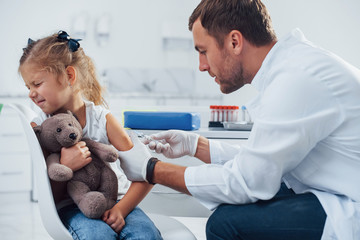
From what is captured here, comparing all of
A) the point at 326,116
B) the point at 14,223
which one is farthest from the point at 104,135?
the point at 14,223

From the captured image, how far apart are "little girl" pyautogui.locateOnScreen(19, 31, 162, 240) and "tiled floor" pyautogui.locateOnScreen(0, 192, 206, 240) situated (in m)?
1.19

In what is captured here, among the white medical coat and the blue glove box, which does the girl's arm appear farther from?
the blue glove box

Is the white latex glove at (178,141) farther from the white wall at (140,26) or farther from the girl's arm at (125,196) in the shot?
the white wall at (140,26)

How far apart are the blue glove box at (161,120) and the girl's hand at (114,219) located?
0.87 meters

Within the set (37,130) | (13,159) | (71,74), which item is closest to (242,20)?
(71,74)

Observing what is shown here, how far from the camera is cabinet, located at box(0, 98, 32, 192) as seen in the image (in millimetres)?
3195

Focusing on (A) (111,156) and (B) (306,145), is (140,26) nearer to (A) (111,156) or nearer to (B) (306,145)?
(A) (111,156)

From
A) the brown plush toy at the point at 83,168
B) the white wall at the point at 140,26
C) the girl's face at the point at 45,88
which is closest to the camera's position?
the brown plush toy at the point at 83,168

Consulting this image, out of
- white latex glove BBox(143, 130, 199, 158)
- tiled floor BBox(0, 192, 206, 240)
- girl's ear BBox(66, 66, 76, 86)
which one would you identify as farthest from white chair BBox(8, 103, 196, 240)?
tiled floor BBox(0, 192, 206, 240)

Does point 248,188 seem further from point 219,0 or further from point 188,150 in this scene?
point 219,0

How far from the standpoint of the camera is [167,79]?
414cm

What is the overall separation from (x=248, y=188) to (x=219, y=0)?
63cm

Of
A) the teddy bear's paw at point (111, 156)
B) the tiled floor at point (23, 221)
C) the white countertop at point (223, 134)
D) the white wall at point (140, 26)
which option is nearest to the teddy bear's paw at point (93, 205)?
the teddy bear's paw at point (111, 156)

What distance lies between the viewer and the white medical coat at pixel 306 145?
38.2 inches
